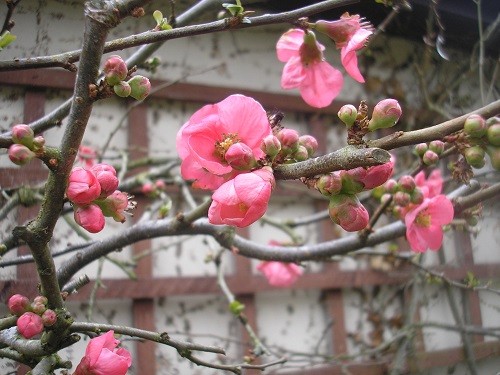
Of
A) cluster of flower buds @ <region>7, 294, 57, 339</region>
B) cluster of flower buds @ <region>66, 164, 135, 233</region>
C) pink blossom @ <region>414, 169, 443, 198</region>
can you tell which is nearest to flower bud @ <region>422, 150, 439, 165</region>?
pink blossom @ <region>414, 169, 443, 198</region>

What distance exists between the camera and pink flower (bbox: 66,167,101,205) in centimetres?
49

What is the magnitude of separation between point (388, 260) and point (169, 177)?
2.90ft

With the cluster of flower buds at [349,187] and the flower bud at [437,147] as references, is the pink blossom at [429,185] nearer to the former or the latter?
the flower bud at [437,147]

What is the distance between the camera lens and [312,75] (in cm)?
75

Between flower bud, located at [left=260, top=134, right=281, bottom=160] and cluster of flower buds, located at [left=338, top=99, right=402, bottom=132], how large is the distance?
64 mm

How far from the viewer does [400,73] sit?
201cm

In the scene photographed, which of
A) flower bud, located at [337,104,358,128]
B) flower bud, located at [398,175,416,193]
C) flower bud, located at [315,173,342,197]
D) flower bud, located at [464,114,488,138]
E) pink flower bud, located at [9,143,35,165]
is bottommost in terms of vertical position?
flower bud, located at [315,173,342,197]

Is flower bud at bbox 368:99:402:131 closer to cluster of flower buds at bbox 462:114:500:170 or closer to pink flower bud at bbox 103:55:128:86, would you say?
cluster of flower buds at bbox 462:114:500:170

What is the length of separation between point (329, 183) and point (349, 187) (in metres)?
0.02

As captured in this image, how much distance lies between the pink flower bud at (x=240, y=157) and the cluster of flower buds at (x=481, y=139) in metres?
0.18

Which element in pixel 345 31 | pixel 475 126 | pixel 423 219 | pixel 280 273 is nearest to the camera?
pixel 475 126

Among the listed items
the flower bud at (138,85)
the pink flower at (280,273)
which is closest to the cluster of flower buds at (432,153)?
the flower bud at (138,85)

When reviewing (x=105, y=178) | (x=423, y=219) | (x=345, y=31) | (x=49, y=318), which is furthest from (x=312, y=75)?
(x=49, y=318)

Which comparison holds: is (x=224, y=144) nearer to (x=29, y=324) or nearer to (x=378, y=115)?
(x=378, y=115)
